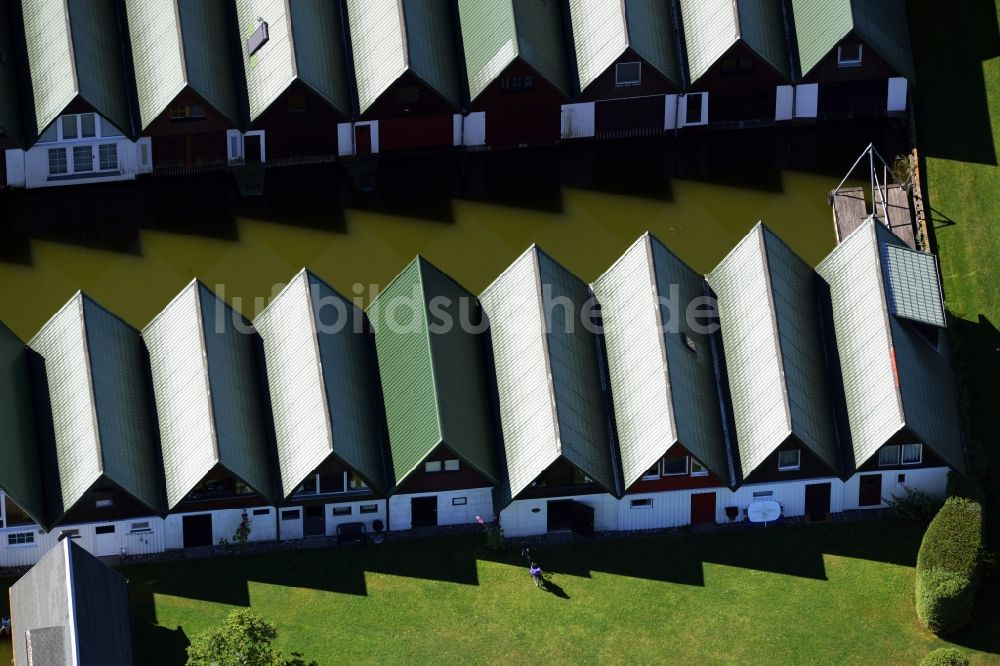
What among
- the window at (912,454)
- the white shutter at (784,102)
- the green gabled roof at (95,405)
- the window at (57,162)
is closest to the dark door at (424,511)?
the green gabled roof at (95,405)

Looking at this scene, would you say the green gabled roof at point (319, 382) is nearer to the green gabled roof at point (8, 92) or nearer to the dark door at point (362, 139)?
the dark door at point (362, 139)

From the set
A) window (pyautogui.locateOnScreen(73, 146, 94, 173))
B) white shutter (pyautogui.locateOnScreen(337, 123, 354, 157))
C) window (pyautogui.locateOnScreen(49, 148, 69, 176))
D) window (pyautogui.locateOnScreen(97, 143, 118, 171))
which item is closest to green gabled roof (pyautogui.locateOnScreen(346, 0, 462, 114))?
white shutter (pyautogui.locateOnScreen(337, 123, 354, 157))

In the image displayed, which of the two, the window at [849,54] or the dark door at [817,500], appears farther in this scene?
the window at [849,54]

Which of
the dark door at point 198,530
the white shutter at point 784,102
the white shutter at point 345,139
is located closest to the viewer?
the dark door at point 198,530

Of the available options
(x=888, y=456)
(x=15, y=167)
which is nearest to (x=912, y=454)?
(x=888, y=456)

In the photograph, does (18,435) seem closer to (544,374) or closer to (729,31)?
(544,374)
